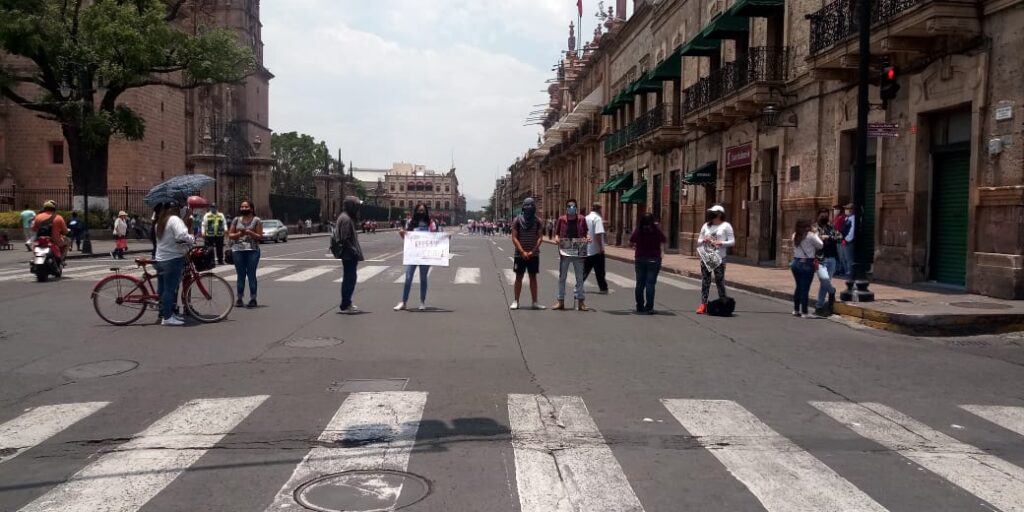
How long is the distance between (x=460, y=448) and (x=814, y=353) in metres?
5.41

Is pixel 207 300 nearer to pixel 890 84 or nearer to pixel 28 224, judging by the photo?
pixel 890 84

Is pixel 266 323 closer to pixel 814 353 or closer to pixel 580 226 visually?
pixel 580 226

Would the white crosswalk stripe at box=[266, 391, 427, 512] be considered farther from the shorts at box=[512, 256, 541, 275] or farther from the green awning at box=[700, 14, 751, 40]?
the green awning at box=[700, 14, 751, 40]

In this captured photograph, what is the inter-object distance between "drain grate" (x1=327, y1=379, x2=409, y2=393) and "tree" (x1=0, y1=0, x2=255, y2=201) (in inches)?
1030

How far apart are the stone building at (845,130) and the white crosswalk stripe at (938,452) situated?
25.1 feet

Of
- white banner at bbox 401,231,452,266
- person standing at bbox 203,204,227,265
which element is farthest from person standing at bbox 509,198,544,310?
person standing at bbox 203,204,227,265

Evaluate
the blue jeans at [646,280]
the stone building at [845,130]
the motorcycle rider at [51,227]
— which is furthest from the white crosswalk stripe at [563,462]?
the motorcycle rider at [51,227]

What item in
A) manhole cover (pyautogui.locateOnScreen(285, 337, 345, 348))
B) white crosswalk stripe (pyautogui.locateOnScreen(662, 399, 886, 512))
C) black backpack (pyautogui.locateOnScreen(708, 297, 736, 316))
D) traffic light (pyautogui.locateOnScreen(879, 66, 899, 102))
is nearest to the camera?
white crosswalk stripe (pyautogui.locateOnScreen(662, 399, 886, 512))

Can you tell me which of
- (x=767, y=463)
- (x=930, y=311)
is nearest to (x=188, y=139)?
(x=930, y=311)

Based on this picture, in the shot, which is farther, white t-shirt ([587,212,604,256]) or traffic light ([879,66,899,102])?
white t-shirt ([587,212,604,256])

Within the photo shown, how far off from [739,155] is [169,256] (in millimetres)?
19340

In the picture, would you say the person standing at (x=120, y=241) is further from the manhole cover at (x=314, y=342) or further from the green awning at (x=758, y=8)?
the green awning at (x=758, y=8)

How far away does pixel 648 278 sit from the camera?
12078 millimetres

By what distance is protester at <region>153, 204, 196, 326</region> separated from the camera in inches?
393
